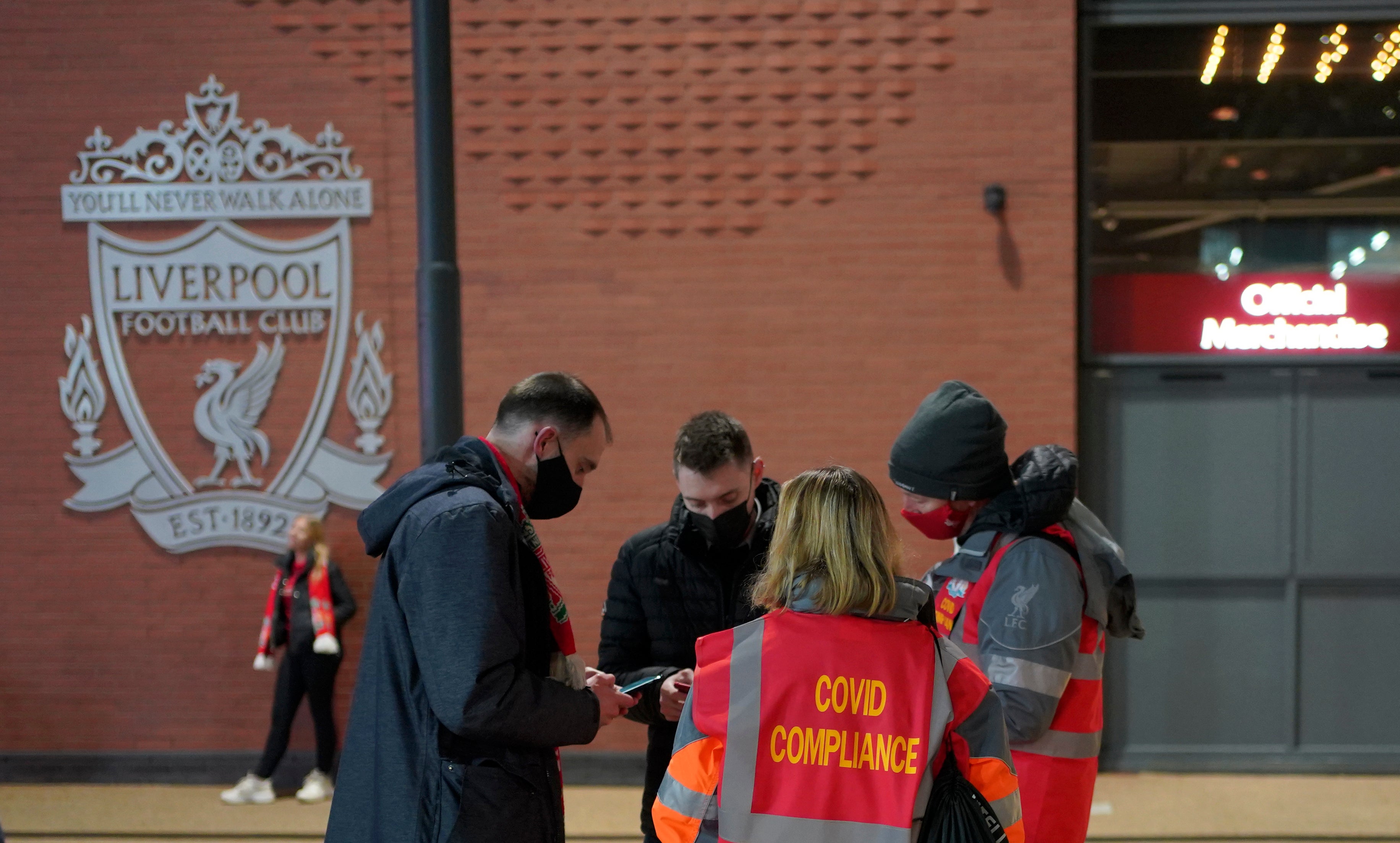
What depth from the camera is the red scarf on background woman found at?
6.48 m

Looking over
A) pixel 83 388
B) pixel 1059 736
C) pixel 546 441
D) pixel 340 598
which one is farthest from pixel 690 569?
pixel 83 388

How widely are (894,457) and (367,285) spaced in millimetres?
4849

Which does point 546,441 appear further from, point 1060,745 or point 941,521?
point 1060,745

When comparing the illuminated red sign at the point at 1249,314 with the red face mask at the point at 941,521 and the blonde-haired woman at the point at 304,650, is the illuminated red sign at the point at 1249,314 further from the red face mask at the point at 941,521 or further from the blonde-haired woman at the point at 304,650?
the blonde-haired woman at the point at 304,650

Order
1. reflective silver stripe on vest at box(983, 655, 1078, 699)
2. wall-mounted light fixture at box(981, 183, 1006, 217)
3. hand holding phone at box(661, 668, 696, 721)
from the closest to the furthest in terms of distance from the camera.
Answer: reflective silver stripe on vest at box(983, 655, 1078, 699) → hand holding phone at box(661, 668, 696, 721) → wall-mounted light fixture at box(981, 183, 1006, 217)

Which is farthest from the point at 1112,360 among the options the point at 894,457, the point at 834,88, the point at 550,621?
the point at 550,621

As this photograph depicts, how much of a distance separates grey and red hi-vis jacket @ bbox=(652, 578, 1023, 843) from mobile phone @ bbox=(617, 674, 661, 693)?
897mm

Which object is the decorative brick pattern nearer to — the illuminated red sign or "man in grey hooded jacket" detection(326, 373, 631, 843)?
the illuminated red sign

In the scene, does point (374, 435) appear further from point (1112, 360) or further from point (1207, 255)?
point (1207, 255)

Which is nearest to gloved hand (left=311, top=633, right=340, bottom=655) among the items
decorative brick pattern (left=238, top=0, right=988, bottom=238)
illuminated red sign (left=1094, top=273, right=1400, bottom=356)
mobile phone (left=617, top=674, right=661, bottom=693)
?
decorative brick pattern (left=238, top=0, right=988, bottom=238)

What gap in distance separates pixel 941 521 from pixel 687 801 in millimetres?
1257

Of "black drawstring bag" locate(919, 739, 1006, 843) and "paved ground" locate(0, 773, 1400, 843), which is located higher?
"black drawstring bag" locate(919, 739, 1006, 843)

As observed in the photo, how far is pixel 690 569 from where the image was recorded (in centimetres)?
336

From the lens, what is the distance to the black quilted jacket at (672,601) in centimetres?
333
